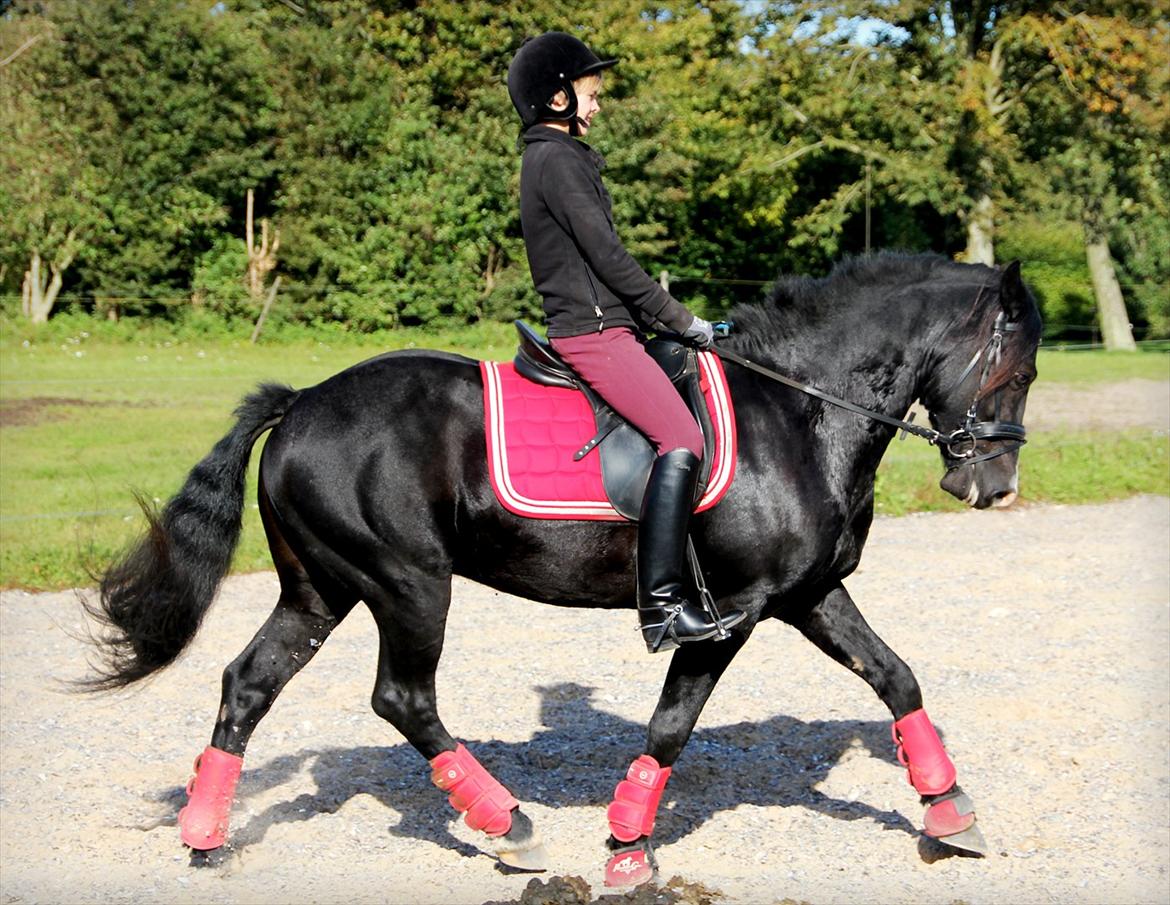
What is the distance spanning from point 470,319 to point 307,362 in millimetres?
5665

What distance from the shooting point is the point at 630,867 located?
482 centimetres

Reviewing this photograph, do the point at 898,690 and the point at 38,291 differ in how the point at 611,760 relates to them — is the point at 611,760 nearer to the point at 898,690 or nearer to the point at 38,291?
the point at 898,690

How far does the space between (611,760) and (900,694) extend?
5.05 ft

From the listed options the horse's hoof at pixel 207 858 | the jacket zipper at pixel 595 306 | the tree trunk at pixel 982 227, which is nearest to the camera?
the jacket zipper at pixel 595 306

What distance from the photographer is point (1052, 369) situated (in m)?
24.3

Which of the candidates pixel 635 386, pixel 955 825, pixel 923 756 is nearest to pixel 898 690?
pixel 923 756

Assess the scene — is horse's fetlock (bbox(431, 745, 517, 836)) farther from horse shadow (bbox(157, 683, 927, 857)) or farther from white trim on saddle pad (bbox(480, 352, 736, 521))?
white trim on saddle pad (bbox(480, 352, 736, 521))

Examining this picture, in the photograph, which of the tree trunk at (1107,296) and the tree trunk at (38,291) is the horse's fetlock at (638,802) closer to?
the tree trunk at (38,291)

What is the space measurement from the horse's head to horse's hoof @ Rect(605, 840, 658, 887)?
68.7 inches

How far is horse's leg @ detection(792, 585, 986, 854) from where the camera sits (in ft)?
16.9

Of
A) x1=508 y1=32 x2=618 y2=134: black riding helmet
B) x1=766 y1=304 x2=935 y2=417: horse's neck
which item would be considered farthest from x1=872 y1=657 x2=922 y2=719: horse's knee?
x1=508 y1=32 x2=618 y2=134: black riding helmet

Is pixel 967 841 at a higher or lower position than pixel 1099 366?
higher

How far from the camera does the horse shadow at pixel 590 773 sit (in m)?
5.53

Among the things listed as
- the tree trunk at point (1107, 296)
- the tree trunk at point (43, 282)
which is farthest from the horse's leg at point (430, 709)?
the tree trunk at point (1107, 296)
